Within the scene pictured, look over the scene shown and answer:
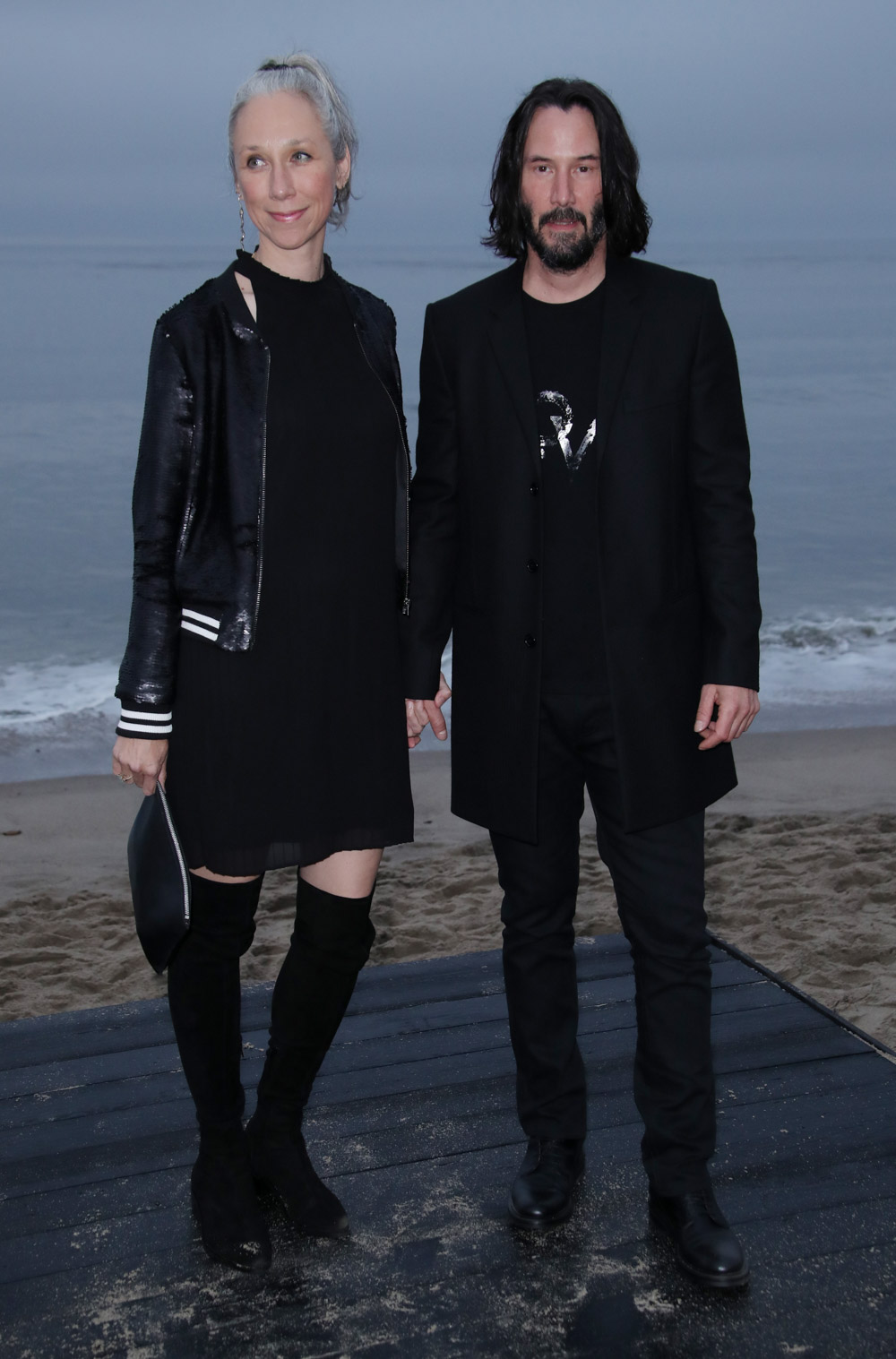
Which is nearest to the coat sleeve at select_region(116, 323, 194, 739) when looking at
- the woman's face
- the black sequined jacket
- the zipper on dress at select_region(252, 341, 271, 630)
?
the black sequined jacket

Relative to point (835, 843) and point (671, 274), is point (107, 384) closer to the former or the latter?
point (835, 843)

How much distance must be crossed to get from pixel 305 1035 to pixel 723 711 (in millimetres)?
940

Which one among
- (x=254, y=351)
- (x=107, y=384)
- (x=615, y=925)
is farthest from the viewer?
(x=107, y=384)

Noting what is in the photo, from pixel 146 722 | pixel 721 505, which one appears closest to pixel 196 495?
pixel 146 722

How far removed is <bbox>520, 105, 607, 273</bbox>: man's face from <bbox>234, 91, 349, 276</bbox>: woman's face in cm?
34

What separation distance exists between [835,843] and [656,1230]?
3.27 metres

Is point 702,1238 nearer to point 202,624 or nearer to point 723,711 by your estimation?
point 723,711

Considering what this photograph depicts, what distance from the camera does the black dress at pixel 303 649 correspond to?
2.29m

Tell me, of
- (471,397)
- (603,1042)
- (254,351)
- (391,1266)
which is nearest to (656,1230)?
(391,1266)

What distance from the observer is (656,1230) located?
2424 mm

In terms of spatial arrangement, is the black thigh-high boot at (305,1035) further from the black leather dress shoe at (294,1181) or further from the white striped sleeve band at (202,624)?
the white striped sleeve band at (202,624)

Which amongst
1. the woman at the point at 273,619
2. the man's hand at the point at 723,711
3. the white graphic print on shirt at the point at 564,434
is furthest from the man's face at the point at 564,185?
the man's hand at the point at 723,711

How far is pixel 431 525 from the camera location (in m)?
2.49

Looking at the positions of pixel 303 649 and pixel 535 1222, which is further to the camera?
pixel 535 1222
